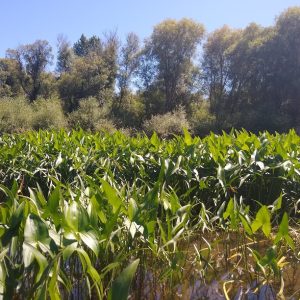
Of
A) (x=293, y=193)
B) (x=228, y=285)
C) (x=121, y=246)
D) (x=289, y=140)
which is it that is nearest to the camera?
(x=121, y=246)

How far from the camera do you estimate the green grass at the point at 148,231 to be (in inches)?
62.6

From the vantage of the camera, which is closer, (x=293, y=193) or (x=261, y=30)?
(x=293, y=193)

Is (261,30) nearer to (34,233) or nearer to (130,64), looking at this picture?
(130,64)

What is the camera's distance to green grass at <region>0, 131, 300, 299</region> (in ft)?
5.21

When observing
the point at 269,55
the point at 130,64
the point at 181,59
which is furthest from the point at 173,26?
the point at 269,55

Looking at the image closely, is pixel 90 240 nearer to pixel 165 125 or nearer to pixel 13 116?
pixel 165 125

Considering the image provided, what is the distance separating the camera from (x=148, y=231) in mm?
1923

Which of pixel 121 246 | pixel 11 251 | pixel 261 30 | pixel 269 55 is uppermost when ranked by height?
pixel 261 30

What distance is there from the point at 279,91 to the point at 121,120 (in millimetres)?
12168

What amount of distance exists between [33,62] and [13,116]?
1493 centimetres

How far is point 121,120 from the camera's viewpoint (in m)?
30.8

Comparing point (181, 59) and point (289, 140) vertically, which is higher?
point (181, 59)

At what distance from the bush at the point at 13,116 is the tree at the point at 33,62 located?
12.3 m

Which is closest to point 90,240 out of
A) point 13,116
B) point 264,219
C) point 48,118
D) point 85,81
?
point 264,219
